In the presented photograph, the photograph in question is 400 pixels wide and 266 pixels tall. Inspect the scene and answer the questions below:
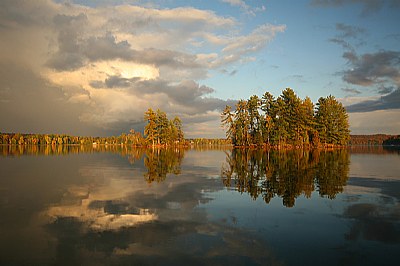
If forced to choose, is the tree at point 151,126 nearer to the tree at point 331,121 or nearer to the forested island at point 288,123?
the forested island at point 288,123

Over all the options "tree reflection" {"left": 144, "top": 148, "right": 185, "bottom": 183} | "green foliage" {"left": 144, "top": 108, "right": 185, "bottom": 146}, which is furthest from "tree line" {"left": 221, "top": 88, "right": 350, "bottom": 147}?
"tree reflection" {"left": 144, "top": 148, "right": 185, "bottom": 183}

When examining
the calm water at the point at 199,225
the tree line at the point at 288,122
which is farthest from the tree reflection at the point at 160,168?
the tree line at the point at 288,122

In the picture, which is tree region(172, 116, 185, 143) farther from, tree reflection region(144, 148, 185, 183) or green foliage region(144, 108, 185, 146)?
tree reflection region(144, 148, 185, 183)

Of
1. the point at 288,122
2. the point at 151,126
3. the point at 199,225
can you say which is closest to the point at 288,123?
the point at 288,122

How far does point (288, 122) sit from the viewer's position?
85.0 meters

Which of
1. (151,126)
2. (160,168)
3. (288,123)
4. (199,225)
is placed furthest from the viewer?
(151,126)

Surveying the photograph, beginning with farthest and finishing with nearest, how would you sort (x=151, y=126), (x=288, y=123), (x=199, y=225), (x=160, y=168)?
1. (x=151, y=126)
2. (x=288, y=123)
3. (x=160, y=168)
4. (x=199, y=225)

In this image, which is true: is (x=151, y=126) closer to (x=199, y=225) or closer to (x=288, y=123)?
(x=288, y=123)

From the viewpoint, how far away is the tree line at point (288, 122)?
8488 centimetres

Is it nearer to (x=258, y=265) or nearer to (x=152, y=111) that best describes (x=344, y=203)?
(x=258, y=265)

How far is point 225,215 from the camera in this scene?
11062mm

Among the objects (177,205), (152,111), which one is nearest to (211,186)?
(177,205)

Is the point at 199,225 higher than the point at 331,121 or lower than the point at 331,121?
lower

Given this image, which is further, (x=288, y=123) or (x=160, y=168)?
(x=288, y=123)
